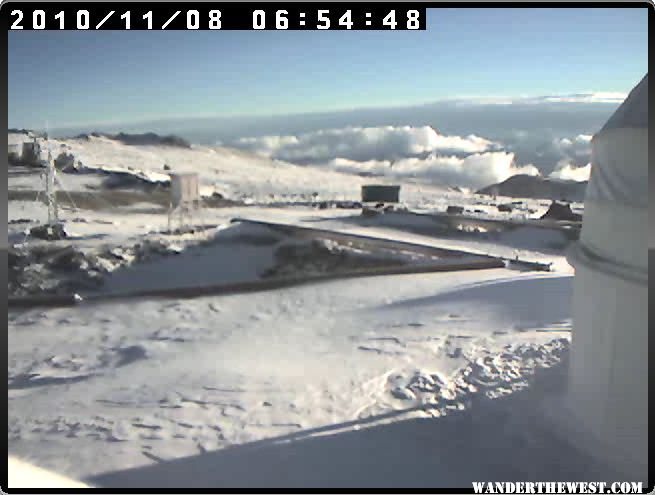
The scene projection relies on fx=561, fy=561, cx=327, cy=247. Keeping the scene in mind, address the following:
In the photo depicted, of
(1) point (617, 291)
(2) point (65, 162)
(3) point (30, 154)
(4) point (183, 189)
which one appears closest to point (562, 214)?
(4) point (183, 189)

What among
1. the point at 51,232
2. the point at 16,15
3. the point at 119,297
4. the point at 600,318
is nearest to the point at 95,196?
the point at 51,232

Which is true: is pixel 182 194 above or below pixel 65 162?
below

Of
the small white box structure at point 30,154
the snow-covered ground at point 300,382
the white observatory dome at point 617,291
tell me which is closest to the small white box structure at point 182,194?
the small white box structure at point 30,154

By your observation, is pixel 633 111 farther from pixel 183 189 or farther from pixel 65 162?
pixel 65 162

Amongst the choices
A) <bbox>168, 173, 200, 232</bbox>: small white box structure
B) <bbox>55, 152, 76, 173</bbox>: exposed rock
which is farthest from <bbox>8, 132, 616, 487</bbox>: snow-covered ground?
<bbox>55, 152, 76, 173</bbox>: exposed rock

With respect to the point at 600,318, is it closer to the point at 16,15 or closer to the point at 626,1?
the point at 626,1

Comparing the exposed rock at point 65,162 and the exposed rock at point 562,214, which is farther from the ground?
the exposed rock at point 65,162

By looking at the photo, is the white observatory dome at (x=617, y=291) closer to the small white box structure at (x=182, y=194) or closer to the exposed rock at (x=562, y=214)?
the small white box structure at (x=182, y=194)
